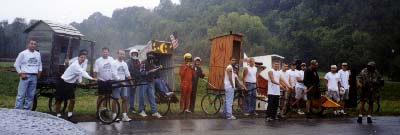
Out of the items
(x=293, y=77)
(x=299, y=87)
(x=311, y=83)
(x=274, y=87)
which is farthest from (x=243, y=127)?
(x=293, y=77)

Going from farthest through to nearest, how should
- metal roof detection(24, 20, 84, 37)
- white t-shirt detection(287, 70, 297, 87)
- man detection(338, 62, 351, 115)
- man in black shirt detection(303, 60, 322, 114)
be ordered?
1. metal roof detection(24, 20, 84, 37)
2. man detection(338, 62, 351, 115)
3. white t-shirt detection(287, 70, 297, 87)
4. man in black shirt detection(303, 60, 322, 114)

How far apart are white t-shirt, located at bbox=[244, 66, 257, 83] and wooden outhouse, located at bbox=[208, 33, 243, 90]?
1.62 meters

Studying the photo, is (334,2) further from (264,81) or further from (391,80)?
(264,81)

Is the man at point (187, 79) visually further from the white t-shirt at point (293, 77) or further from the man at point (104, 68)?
the white t-shirt at point (293, 77)

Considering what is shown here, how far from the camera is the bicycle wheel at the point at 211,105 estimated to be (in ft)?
45.1

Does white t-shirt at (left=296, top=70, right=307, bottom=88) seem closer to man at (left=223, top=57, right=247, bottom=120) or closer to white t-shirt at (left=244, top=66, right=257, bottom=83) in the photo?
white t-shirt at (left=244, top=66, right=257, bottom=83)

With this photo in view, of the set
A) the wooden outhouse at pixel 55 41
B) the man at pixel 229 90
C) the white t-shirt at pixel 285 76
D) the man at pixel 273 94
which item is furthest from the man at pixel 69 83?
the white t-shirt at pixel 285 76

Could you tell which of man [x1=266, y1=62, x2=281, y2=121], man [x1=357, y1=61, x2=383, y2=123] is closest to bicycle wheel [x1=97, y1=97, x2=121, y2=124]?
man [x1=266, y1=62, x2=281, y2=121]

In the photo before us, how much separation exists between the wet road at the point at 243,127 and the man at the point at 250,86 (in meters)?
1.03

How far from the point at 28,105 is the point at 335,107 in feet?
28.9

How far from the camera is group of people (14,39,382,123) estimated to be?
10.3 m

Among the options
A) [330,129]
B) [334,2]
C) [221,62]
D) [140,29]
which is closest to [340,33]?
[334,2]

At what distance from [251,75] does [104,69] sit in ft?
15.7

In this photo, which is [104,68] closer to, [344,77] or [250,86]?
[250,86]
